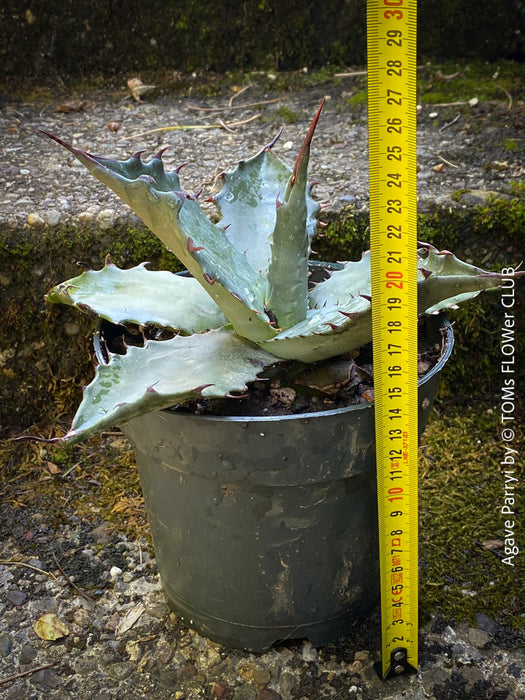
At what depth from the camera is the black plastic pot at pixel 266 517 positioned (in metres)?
1.17

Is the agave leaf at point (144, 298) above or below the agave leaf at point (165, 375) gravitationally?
above

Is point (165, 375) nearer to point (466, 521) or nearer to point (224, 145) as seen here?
point (466, 521)

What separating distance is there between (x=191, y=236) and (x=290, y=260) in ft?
0.58

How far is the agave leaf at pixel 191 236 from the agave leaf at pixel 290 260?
0.04 meters

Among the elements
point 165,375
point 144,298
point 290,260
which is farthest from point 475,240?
point 165,375

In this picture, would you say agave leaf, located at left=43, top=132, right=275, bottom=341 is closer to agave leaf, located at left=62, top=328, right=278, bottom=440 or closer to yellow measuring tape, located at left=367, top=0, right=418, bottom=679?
agave leaf, located at left=62, top=328, right=278, bottom=440

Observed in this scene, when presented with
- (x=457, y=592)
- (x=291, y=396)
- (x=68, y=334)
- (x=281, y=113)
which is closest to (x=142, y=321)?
(x=291, y=396)

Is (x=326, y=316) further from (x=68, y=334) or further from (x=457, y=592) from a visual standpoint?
(x=68, y=334)

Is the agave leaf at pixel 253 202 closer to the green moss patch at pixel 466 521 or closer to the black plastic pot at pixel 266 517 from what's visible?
the black plastic pot at pixel 266 517

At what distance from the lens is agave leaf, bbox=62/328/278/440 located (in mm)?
1041

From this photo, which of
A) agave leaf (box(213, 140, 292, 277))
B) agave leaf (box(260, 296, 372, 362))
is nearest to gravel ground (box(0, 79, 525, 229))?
agave leaf (box(213, 140, 292, 277))

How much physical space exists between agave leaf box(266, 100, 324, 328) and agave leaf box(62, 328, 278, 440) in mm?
89

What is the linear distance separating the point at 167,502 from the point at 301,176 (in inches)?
25.5

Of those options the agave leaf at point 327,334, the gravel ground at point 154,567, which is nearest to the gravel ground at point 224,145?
the gravel ground at point 154,567
